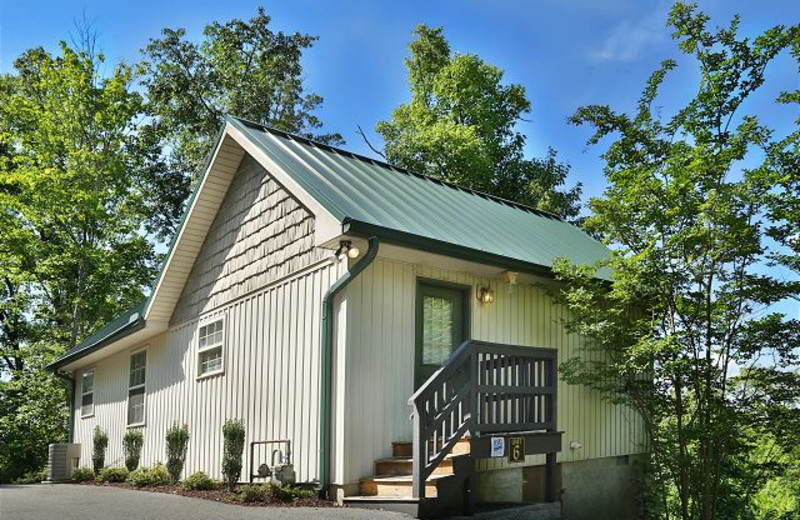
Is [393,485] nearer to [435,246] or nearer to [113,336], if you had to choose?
[435,246]

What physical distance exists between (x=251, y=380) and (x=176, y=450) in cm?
260

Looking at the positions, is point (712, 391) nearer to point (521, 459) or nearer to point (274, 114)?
point (521, 459)

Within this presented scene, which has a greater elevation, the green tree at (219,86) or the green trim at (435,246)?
the green tree at (219,86)

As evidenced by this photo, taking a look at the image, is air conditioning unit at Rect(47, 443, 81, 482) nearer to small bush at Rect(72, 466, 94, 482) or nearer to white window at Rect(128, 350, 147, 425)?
small bush at Rect(72, 466, 94, 482)

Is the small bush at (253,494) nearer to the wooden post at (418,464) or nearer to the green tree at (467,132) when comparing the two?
the wooden post at (418,464)

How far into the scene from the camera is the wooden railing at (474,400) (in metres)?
7.82

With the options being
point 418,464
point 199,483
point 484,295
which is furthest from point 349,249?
point 199,483

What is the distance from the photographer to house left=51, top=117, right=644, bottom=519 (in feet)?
28.2

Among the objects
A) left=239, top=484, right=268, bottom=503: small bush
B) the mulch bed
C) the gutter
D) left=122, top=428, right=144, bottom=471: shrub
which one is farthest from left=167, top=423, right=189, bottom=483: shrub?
left=239, top=484, right=268, bottom=503: small bush

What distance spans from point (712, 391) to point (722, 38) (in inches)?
178

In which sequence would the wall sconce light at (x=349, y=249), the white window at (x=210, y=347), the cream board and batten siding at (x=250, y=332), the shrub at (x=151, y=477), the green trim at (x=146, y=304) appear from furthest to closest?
1. the green trim at (x=146, y=304)
2. the white window at (x=210, y=347)
3. the shrub at (x=151, y=477)
4. the cream board and batten siding at (x=250, y=332)
5. the wall sconce light at (x=349, y=249)

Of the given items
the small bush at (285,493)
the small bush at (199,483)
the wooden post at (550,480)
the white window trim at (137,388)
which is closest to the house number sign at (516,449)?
the wooden post at (550,480)

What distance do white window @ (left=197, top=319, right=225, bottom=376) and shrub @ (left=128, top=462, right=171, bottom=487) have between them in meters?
1.64

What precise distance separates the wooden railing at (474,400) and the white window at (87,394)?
40.1 ft
